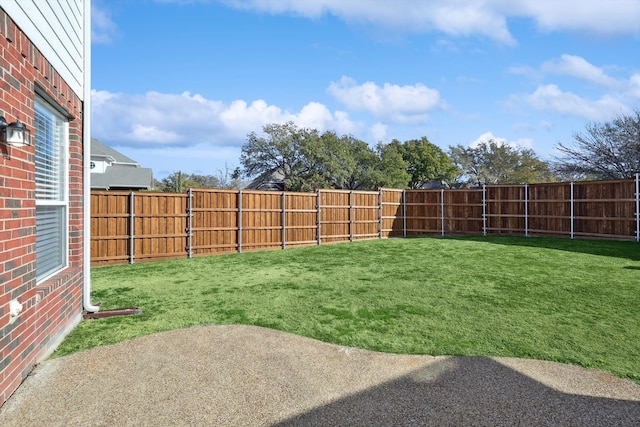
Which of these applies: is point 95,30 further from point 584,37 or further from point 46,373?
point 584,37

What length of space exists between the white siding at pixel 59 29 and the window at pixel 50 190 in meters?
0.48

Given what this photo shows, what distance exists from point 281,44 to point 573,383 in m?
12.8

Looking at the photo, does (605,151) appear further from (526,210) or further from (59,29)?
(59,29)

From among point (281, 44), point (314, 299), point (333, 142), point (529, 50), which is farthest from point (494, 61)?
point (333, 142)

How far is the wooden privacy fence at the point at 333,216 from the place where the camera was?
9.59m

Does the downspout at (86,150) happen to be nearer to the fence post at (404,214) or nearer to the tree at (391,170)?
the fence post at (404,214)

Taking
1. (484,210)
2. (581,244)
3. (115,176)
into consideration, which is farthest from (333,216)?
(115,176)

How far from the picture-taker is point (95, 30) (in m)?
5.99

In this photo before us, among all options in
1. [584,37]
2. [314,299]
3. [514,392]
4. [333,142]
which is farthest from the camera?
[333,142]

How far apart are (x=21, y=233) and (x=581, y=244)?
12959 millimetres

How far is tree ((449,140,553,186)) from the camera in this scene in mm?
37969

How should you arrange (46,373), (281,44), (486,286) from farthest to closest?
1. (281,44)
2. (486,286)
3. (46,373)

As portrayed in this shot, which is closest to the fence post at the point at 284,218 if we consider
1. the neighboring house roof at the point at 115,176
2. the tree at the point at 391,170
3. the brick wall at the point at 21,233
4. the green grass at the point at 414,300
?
the green grass at the point at 414,300

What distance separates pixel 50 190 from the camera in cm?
400
